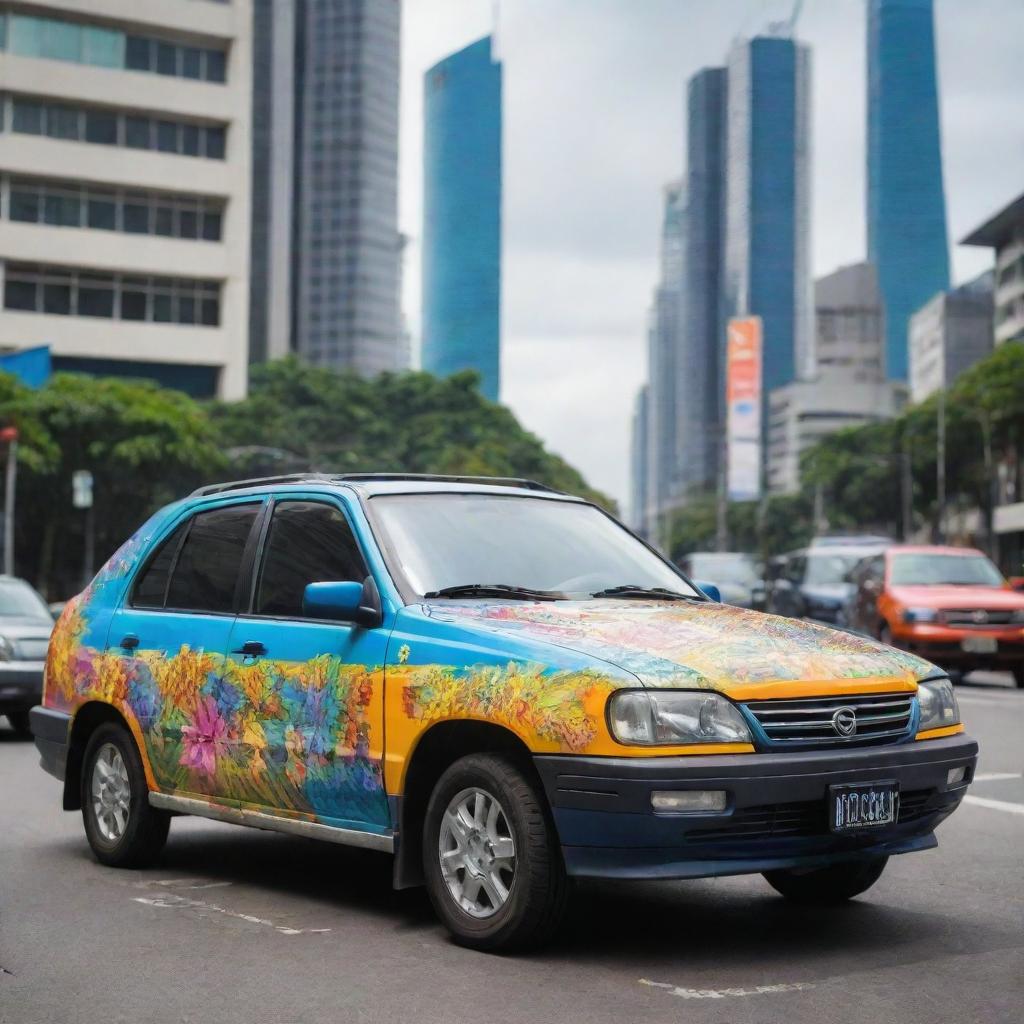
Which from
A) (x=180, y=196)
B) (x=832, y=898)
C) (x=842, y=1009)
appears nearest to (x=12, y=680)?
(x=832, y=898)

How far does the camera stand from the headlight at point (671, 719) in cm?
559

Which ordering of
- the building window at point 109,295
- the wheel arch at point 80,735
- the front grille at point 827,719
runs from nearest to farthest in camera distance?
the front grille at point 827,719 < the wheel arch at point 80,735 < the building window at point 109,295

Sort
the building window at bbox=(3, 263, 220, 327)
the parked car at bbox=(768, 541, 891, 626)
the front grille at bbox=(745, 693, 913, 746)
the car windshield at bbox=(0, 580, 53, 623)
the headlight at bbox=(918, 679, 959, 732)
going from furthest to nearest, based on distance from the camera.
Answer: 1. the building window at bbox=(3, 263, 220, 327)
2. the parked car at bbox=(768, 541, 891, 626)
3. the car windshield at bbox=(0, 580, 53, 623)
4. the headlight at bbox=(918, 679, 959, 732)
5. the front grille at bbox=(745, 693, 913, 746)

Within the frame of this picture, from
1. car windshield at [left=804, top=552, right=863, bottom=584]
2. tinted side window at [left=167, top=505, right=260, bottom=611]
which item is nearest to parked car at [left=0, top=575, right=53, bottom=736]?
tinted side window at [left=167, top=505, right=260, bottom=611]

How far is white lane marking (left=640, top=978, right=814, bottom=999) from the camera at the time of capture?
5.36 metres

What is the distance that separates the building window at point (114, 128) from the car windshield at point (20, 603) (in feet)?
184

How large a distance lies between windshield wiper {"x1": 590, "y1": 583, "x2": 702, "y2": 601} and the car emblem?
1253 mm

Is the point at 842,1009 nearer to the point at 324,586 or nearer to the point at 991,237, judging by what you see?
the point at 324,586

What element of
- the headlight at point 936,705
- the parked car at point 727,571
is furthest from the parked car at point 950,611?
the headlight at point 936,705

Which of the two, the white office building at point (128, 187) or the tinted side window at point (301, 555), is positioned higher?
the white office building at point (128, 187)

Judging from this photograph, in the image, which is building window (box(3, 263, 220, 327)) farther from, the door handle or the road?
the door handle

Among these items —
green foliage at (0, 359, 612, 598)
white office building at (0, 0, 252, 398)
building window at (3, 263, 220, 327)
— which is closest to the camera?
green foliage at (0, 359, 612, 598)

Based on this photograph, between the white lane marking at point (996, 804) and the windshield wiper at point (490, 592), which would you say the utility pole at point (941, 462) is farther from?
the windshield wiper at point (490, 592)

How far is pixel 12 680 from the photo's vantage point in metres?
14.6
